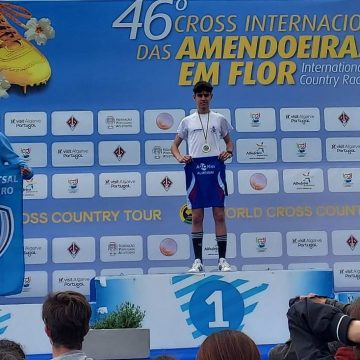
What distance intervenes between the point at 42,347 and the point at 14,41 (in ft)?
8.90

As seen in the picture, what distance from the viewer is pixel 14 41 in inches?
232

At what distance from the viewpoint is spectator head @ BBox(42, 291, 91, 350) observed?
1792mm

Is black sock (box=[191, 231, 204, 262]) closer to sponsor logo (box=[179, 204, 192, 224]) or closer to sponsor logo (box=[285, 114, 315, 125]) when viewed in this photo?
sponsor logo (box=[179, 204, 192, 224])

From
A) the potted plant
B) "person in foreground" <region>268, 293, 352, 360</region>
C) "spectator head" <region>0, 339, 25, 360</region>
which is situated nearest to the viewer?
"person in foreground" <region>268, 293, 352, 360</region>

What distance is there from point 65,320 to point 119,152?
13.3 ft

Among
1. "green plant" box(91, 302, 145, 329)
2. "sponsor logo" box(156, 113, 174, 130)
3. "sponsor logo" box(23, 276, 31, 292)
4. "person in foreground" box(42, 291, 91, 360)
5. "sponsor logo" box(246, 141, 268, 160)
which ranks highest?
"sponsor logo" box(156, 113, 174, 130)

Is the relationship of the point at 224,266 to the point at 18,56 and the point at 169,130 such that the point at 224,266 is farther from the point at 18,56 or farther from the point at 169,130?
the point at 18,56

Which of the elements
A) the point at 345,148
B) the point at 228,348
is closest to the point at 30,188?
the point at 345,148

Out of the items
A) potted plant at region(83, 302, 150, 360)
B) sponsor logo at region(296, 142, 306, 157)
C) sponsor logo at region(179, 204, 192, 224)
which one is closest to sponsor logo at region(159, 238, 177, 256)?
sponsor logo at region(179, 204, 192, 224)

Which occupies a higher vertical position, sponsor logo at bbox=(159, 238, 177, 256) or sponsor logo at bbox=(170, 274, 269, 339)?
sponsor logo at bbox=(159, 238, 177, 256)

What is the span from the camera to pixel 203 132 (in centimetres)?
497

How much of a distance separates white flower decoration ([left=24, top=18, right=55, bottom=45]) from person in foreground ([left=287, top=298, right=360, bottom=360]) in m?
4.82

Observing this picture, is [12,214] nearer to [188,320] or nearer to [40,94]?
[188,320]

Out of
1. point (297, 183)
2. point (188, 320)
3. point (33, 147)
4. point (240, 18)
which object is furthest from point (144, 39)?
point (188, 320)
